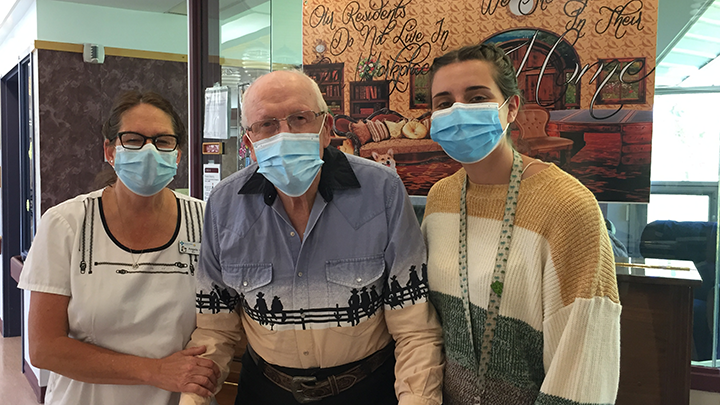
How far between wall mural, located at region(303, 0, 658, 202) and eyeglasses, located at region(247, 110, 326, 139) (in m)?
0.98

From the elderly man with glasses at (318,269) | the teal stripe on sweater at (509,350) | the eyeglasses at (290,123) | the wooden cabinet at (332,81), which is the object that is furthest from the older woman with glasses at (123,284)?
the wooden cabinet at (332,81)

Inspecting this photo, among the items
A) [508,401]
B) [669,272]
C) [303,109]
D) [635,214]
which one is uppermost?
[303,109]

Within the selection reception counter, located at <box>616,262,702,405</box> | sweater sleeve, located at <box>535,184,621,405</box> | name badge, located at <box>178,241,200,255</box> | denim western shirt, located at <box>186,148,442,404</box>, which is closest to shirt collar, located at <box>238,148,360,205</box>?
denim western shirt, located at <box>186,148,442,404</box>

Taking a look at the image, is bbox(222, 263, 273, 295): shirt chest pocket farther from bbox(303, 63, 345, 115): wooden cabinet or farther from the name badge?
bbox(303, 63, 345, 115): wooden cabinet

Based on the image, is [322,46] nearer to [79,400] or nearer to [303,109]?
[303,109]

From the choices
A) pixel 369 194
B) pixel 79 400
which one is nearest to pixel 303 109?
pixel 369 194

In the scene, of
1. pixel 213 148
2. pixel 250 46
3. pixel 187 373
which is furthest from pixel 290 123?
pixel 213 148

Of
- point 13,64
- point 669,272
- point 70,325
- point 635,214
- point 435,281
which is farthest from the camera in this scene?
point 13,64

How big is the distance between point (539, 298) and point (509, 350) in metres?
0.15

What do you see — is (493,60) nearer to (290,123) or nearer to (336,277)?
(290,123)

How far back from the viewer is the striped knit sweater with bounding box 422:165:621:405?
47.8 inches

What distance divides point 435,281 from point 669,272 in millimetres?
818

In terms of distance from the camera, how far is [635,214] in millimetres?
2113

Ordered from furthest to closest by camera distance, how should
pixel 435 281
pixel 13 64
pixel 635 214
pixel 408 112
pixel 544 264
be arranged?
pixel 13 64
pixel 408 112
pixel 635 214
pixel 435 281
pixel 544 264
